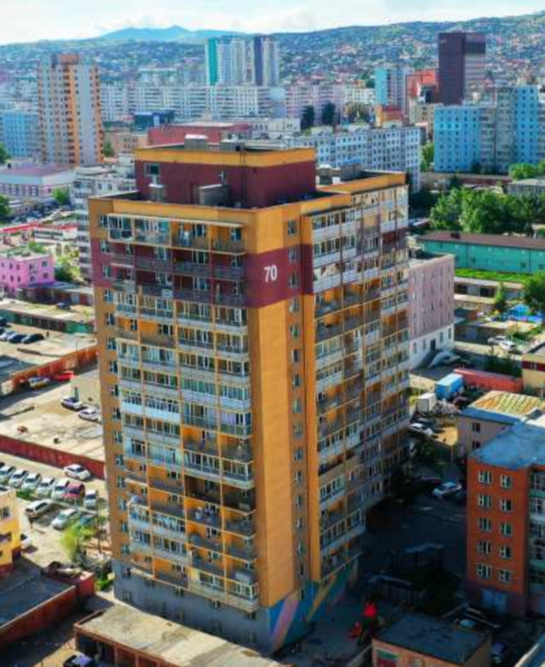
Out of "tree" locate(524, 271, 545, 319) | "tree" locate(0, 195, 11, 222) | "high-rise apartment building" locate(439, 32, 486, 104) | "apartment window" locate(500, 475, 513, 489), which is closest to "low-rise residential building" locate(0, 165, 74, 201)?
"tree" locate(0, 195, 11, 222)

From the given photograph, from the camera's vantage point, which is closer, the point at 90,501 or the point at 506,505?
the point at 506,505

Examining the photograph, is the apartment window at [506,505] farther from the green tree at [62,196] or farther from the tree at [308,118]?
the tree at [308,118]

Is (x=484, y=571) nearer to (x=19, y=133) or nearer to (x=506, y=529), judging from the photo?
(x=506, y=529)

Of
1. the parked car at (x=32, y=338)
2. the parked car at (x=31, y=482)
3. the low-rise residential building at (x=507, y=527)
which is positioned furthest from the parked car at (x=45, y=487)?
the parked car at (x=32, y=338)

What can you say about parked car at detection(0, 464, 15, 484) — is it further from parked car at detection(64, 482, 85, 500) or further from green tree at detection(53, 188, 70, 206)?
green tree at detection(53, 188, 70, 206)

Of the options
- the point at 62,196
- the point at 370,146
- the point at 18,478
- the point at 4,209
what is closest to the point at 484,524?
the point at 18,478

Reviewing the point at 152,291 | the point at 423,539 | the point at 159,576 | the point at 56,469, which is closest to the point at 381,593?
the point at 423,539

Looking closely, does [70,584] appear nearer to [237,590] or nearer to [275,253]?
[237,590]
